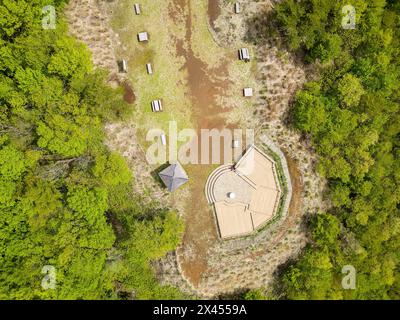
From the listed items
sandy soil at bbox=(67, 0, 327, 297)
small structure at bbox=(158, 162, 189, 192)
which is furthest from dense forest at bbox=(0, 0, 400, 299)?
small structure at bbox=(158, 162, 189, 192)

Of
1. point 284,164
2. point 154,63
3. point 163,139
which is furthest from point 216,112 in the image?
point 284,164

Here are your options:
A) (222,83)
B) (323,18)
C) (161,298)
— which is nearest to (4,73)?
(222,83)

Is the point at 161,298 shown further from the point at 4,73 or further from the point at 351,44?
the point at 351,44

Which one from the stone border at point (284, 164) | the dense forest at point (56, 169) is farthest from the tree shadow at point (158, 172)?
the stone border at point (284, 164)

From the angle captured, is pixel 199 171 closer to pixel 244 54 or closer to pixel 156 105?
pixel 156 105

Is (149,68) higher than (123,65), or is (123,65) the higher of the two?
(123,65)

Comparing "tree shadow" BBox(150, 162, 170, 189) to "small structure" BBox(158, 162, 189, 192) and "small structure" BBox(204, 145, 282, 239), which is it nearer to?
"small structure" BBox(158, 162, 189, 192)
